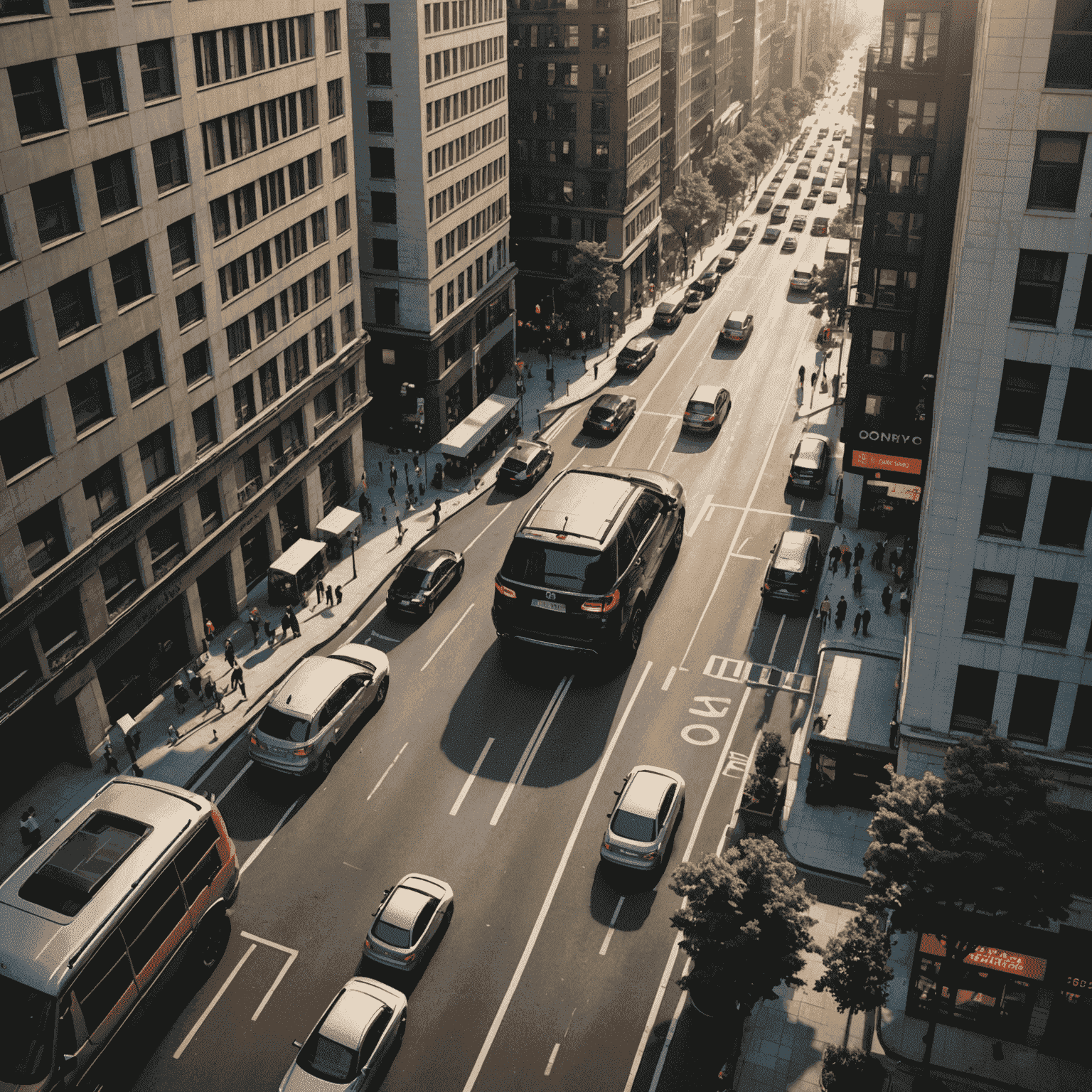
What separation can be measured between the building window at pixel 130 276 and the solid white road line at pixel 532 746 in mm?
21896

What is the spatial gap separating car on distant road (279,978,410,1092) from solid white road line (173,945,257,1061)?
3.39 m

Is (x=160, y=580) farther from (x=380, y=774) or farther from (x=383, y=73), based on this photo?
(x=383, y=73)

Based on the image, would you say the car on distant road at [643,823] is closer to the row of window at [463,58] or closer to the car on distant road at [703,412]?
the car on distant road at [703,412]

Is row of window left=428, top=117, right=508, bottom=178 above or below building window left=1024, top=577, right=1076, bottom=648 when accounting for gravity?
above

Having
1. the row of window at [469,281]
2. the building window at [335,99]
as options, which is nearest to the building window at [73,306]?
the building window at [335,99]

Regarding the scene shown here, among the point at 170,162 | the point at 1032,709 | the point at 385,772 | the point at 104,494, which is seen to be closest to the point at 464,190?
the point at 170,162

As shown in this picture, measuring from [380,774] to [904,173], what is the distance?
37485 millimetres

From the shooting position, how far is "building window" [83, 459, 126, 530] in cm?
3881

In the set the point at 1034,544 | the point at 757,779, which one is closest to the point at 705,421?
the point at 757,779

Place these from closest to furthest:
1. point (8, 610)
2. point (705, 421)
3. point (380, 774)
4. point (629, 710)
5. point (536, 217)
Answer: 1. point (8, 610)
2. point (380, 774)
3. point (629, 710)
4. point (705, 421)
5. point (536, 217)

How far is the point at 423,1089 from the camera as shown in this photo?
1089 inches

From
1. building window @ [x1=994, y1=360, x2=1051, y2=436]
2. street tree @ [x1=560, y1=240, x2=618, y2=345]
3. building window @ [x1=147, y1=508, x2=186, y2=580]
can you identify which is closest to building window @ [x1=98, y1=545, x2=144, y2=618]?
building window @ [x1=147, y1=508, x2=186, y2=580]

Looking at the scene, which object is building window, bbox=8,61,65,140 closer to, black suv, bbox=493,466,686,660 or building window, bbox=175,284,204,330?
building window, bbox=175,284,204,330

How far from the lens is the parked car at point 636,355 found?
80.6m
